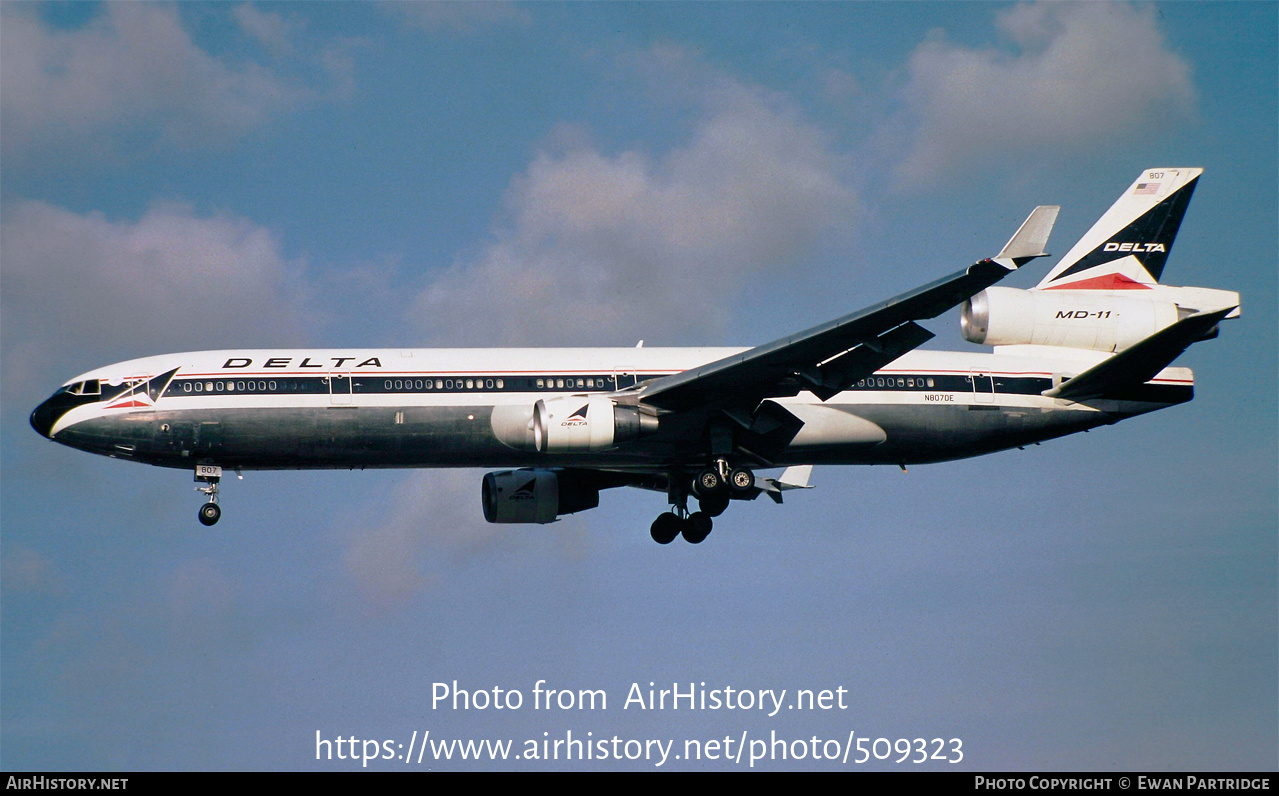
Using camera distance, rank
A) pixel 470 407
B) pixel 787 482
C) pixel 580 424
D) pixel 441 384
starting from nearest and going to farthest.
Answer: pixel 580 424 < pixel 470 407 < pixel 441 384 < pixel 787 482

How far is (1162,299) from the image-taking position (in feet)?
147

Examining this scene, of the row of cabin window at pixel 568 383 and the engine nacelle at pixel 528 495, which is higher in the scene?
the row of cabin window at pixel 568 383

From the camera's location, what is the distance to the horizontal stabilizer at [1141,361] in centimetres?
4009

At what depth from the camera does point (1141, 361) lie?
140ft

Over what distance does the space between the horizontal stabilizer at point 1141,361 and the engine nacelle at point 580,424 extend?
1312 centimetres

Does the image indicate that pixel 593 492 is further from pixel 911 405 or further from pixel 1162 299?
pixel 1162 299

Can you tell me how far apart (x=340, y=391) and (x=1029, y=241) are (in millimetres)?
18910

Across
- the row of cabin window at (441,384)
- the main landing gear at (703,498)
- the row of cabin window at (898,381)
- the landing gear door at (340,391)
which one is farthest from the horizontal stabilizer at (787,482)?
the landing gear door at (340,391)

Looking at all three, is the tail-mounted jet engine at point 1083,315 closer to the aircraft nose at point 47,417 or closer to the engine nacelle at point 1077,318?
the engine nacelle at point 1077,318

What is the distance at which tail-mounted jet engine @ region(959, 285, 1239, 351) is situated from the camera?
144 feet

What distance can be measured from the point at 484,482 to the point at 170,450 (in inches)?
396

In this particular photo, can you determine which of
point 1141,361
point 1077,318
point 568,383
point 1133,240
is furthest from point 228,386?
point 1133,240

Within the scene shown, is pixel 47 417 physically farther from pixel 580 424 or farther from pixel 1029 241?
pixel 1029 241
